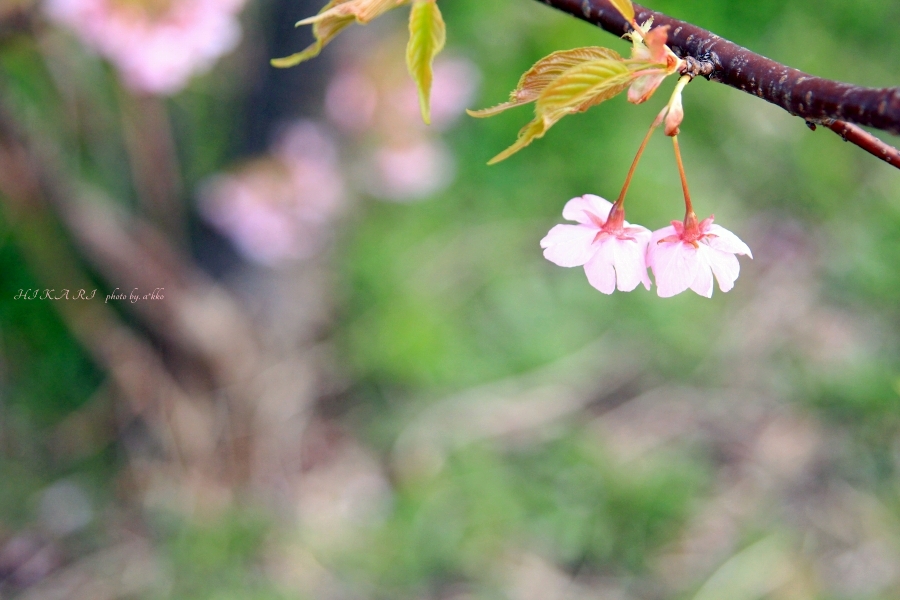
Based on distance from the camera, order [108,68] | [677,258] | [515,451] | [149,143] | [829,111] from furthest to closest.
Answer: [515,451], [108,68], [149,143], [677,258], [829,111]

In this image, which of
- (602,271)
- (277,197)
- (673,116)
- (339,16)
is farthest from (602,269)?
(277,197)

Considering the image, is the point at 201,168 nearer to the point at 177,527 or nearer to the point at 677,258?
the point at 177,527

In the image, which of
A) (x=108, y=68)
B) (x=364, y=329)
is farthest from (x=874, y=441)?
(x=108, y=68)

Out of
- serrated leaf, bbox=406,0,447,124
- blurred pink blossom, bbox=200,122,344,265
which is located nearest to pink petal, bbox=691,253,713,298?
serrated leaf, bbox=406,0,447,124

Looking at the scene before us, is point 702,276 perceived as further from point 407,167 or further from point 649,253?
point 407,167

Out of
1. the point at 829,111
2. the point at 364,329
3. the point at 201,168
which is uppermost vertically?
the point at 829,111

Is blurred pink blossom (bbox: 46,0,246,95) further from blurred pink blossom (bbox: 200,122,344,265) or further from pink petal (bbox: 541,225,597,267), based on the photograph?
pink petal (bbox: 541,225,597,267)

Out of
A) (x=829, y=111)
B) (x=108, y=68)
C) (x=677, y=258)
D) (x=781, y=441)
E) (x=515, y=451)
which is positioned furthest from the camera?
(x=781, y=441)
